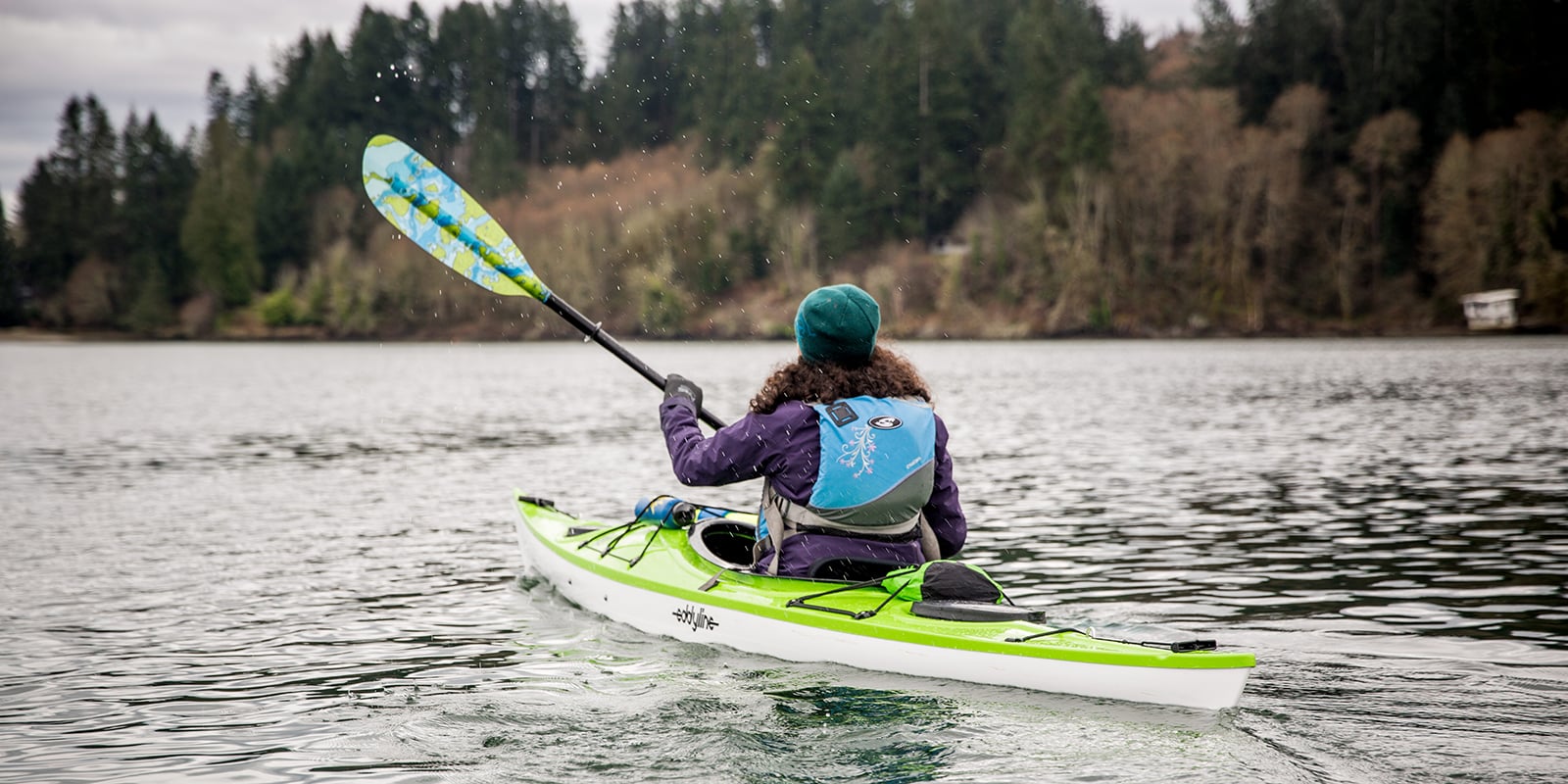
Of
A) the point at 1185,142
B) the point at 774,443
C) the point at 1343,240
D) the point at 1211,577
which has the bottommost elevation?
the point at 1211,577

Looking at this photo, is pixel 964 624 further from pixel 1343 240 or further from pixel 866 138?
pixel 866 138

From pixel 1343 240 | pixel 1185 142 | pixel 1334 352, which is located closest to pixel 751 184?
pixel 1185 142

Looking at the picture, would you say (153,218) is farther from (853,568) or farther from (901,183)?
(853,568)

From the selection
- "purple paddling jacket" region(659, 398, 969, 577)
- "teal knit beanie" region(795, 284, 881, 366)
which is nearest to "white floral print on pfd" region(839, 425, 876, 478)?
"purple paddling jacket" region(659, 398, 969, 577)

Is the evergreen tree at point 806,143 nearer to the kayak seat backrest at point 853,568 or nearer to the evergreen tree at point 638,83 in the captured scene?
the evergreen tree at point 638,83

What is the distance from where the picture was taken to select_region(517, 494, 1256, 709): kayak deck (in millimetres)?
5438

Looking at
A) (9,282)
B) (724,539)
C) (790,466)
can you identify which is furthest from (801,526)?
(9,282)

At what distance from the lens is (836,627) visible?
20.5 feet

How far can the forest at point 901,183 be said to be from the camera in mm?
64375

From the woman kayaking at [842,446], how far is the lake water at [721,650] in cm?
69

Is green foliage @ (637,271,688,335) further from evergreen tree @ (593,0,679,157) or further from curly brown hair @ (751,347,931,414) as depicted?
curly brown hair @ (751,347,931,414)

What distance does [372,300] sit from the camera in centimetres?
8181

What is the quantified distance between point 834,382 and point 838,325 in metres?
0.28

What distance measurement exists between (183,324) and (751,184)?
4497 cm
